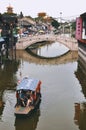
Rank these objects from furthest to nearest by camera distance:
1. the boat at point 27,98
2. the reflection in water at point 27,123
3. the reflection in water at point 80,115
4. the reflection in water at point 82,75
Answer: the reflection in water at point 82,75 < the boat at point 27,98 < the reflection in water at point 80,115 < the reflection in water at point 27,123

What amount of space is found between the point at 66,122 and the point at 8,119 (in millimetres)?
5142

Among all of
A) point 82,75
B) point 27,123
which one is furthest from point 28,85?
point 82,75

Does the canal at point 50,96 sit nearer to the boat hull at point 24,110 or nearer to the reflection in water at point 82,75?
the reflection in water at point 82,75

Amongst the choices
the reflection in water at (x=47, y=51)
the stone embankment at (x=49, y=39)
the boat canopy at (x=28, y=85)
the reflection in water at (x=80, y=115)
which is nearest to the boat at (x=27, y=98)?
the boat canopy at (x=28, y=85)

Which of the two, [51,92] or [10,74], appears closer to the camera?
[51,92]

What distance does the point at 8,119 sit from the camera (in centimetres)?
3145

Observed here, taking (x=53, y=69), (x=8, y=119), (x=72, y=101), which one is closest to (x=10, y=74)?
(x=53, y=69)

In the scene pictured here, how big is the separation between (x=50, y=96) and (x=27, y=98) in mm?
7647

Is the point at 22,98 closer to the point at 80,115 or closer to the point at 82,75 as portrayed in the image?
the point at 80,115

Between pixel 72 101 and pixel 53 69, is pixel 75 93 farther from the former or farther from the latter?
pixel 53 69

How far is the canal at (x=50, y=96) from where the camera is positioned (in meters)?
30.7

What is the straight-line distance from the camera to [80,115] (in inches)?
1309

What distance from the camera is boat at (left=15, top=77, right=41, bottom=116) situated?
3148 centimetres

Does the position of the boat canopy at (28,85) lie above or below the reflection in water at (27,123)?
above
